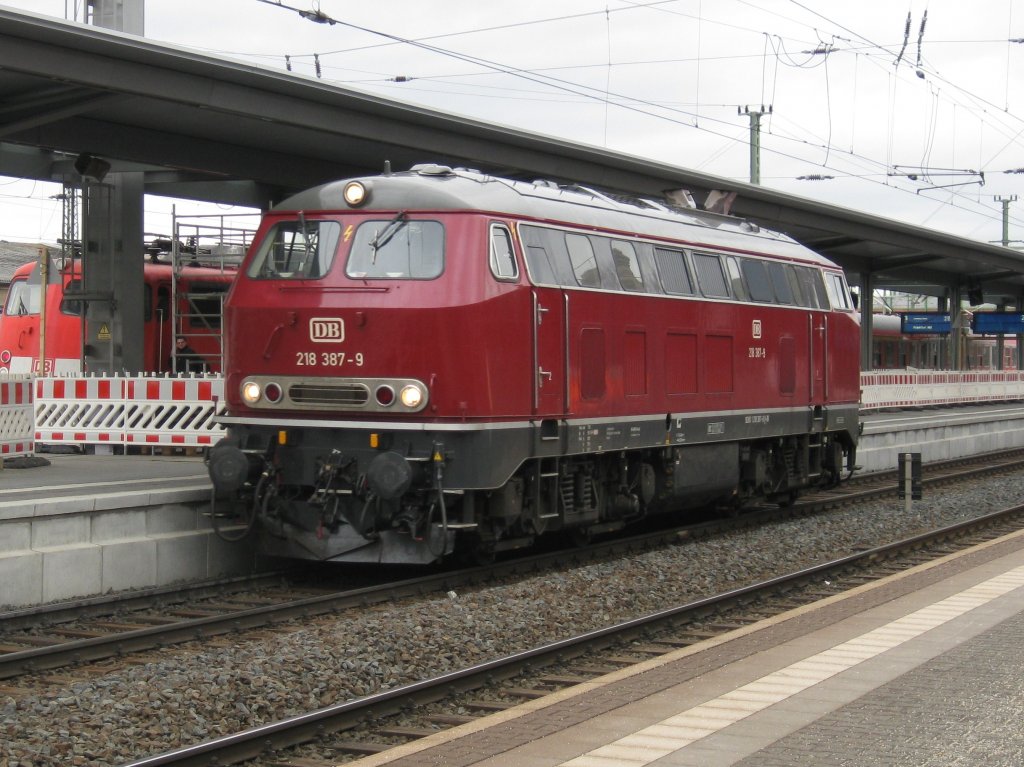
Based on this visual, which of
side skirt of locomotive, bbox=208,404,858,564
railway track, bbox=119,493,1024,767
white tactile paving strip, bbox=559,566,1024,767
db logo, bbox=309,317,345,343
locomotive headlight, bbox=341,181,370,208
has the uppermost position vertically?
locomotive headlight, bbox=341,181,370,208

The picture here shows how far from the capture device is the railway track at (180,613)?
9.35 metres

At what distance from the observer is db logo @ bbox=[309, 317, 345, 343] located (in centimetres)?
1220

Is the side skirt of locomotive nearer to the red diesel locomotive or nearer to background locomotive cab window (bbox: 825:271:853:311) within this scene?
the red diesel locomotive

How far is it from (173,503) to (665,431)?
5.49m

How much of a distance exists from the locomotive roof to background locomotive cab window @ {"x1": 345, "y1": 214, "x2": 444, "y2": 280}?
0.62 feet

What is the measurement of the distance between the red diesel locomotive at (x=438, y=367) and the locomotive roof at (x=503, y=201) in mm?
27

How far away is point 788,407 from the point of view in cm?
1792

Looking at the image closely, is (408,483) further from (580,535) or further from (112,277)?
(112,277)

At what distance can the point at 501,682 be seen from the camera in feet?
29.1

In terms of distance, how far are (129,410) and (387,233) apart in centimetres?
825

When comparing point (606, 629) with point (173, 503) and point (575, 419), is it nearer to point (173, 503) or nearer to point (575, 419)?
point (575, 419)

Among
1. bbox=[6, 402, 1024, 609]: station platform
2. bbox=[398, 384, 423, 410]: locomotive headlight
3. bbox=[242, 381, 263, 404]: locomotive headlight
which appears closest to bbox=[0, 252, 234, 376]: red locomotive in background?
bbox=[6, 402, 1024, 609]: station platform

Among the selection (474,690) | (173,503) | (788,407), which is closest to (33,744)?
(474,690)

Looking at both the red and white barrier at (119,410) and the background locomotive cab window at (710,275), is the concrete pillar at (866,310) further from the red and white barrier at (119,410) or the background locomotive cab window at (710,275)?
the red and white barrier at (119,410)
